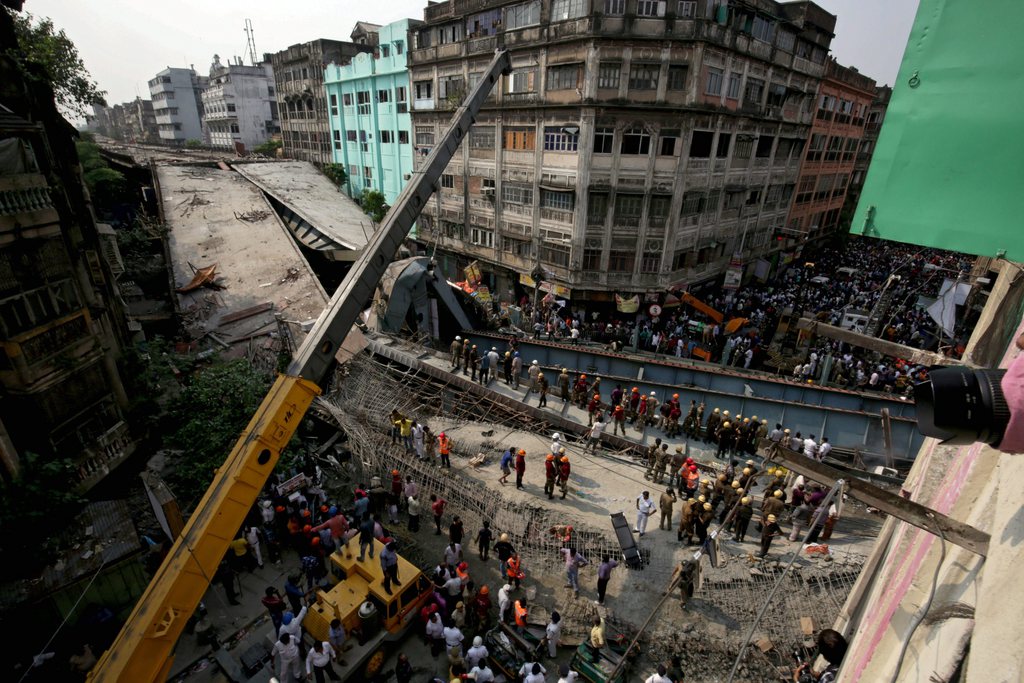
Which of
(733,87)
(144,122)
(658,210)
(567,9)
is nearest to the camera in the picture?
(567,9)

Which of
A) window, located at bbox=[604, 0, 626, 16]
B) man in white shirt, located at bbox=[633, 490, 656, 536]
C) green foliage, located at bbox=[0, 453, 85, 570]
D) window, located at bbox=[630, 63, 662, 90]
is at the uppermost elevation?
window, located at bbox=[604, 0, 626, 16]

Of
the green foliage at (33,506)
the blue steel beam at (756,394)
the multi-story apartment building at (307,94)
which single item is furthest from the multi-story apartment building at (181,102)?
the green foliage at (33,506)

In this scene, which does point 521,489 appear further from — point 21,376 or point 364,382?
point 21,376

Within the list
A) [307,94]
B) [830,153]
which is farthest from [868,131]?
[307,94]

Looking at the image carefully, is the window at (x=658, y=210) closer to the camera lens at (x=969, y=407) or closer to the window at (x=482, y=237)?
the window at (x=482, y=237)

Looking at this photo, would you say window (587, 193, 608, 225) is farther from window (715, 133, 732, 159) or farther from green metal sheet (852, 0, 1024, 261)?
green metal sheet (852, 0, 1024, 261)

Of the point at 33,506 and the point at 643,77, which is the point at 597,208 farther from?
the point at 33,506

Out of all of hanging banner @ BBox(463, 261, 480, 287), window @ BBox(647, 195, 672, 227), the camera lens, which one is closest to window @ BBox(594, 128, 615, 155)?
window @ BBox(647, 195, 672, 227)

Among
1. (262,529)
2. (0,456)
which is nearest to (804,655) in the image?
(262,529)

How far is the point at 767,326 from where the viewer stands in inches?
1172

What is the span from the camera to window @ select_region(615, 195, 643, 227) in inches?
1077

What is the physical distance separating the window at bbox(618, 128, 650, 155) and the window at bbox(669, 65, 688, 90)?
2658 millimetres

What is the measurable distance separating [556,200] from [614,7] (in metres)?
9.95

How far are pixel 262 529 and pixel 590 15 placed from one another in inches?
1059
